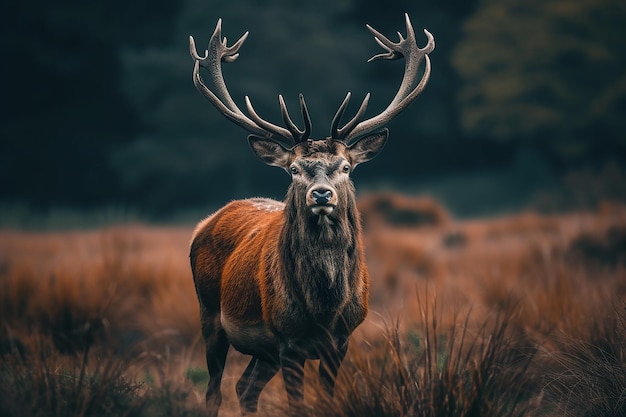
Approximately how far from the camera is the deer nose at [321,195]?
14.0 ft

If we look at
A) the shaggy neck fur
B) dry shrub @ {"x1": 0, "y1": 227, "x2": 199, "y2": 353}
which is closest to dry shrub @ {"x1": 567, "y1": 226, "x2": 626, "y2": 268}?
dry shrub @ {"x1": 0, "y1": 227, "x2": 199, "y2": 353}

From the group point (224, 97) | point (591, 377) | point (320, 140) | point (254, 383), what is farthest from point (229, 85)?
point (591, 377)

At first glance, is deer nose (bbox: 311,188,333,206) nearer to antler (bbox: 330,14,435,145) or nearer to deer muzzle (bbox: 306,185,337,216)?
deer muzzle (bbox: 306,185,337,216)

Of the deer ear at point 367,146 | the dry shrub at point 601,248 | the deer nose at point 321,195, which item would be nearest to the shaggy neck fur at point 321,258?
the deer nose at point 321,195

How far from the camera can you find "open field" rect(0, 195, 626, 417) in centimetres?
400

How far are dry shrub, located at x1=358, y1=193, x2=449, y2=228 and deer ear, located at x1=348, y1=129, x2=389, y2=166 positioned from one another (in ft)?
32.2

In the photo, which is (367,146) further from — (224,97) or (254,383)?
(254,383)

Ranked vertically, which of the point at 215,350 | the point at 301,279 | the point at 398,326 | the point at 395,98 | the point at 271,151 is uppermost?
the point at 395,98

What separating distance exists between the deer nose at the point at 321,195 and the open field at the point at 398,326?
710 mm

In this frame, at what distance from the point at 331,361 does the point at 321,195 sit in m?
0.94

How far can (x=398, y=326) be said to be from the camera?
4.03m

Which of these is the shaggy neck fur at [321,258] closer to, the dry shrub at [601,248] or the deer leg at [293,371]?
the deer leg at [293,371]

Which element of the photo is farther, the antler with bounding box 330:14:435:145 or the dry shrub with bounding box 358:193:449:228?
the dry shrub with bounding box 358:193:449:228

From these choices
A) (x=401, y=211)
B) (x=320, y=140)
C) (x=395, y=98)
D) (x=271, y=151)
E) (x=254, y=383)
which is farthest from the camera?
(x=401, y=211)
